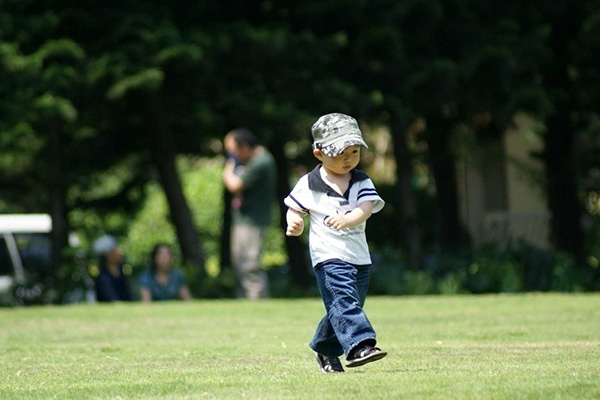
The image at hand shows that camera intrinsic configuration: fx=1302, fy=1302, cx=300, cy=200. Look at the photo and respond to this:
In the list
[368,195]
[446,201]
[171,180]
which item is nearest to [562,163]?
[446,201]

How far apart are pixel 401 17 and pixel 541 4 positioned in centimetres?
264

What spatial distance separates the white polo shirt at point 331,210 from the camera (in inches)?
298

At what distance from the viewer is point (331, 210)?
24.9ft

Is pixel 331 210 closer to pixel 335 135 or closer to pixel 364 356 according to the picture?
pixel 335 135

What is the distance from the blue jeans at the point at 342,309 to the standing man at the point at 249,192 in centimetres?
812

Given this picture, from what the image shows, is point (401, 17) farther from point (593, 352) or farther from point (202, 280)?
point (593, 352)

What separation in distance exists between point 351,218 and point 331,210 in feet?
0.59

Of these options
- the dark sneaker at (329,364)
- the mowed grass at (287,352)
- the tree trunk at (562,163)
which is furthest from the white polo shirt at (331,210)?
the tree trunk at (562,163)

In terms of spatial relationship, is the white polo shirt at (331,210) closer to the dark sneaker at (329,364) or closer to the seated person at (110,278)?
the dark sneaker at (329,364)

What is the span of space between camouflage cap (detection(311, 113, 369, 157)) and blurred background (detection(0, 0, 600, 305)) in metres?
8.89

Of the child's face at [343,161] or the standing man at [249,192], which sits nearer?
the child's face at [343,161]

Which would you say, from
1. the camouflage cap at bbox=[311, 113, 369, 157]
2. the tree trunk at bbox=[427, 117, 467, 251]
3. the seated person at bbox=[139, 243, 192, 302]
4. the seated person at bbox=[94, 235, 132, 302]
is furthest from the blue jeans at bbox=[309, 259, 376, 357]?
the tree trunk at bbox=[427, 117, 467, 251]

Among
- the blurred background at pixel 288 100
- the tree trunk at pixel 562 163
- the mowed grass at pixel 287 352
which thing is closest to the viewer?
the mowed grass at pixel 287 352

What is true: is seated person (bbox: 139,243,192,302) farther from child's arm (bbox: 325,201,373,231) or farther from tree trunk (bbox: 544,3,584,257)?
child's arm (bbox: 325,201,373,231)
